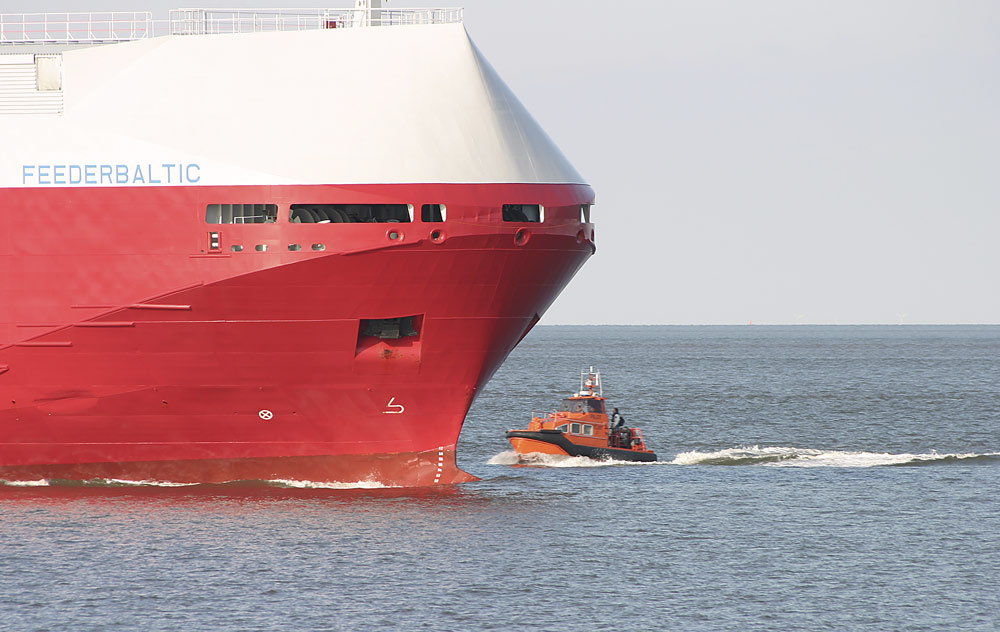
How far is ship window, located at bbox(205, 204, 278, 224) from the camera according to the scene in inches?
1075

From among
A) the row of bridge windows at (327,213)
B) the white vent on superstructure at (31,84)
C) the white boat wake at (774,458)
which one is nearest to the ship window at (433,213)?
the row of bridge windows at (327,213)

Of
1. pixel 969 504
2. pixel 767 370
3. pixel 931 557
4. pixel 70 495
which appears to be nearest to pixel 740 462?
pixel 969 504

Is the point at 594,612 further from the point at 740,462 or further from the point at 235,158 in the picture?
the point at 740,462

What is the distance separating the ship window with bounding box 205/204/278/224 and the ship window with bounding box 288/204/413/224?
0.52m

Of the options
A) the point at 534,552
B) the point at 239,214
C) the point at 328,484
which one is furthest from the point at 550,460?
the point at 239,214

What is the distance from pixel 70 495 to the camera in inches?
1131

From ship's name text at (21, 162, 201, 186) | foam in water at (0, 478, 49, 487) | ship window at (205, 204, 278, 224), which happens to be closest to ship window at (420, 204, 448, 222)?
ship window at (205, 204, 278, 224)

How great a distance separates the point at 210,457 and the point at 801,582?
1419cm

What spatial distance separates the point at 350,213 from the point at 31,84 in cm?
853

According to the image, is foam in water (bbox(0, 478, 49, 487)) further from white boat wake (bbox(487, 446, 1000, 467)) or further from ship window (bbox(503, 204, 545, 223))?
white boat wake (bbox(487, 446, 1000, 467))

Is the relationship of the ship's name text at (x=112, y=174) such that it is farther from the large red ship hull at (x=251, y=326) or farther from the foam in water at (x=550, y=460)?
the foam in water at (x=550, y=460)

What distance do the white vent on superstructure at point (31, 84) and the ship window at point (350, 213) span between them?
6496 millimetres

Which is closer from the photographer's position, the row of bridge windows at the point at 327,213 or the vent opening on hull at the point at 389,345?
the row of bridge windows at the point at 327,213

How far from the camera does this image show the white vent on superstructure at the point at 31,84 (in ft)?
93.0
